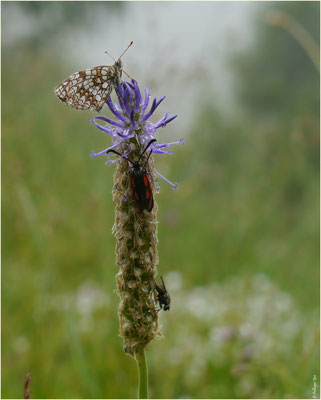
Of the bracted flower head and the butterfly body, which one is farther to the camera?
the butterfly body

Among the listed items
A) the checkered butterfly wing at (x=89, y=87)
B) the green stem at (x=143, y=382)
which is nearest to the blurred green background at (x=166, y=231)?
the green stem at (x=143, y=382)

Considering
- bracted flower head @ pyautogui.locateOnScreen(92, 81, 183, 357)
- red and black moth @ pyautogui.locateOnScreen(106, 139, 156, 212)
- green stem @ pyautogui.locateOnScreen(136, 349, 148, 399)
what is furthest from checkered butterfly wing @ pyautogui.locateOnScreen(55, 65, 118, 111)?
green stem @ pyautogui.locateOnScreen(136, 349, 148, 399)

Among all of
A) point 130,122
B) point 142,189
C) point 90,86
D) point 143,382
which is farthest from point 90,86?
point 143,382

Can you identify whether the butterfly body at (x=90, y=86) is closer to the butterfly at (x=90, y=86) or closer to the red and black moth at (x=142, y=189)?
the butterfly at (x=90, y=86)

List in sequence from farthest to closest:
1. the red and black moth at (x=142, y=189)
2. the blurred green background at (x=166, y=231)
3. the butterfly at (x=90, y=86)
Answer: the blurred green background at (x=166, y=231), the butterfly at (x=90, y=86), the red and black moth at (x=142, y=189)

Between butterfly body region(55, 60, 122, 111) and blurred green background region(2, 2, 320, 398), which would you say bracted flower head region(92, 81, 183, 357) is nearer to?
butterfly body region(55, 60, 122, 111)

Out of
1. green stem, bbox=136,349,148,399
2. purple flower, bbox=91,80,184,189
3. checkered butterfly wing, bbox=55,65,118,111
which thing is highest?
checkered butterfly wing, bbox=55,65,118,111
